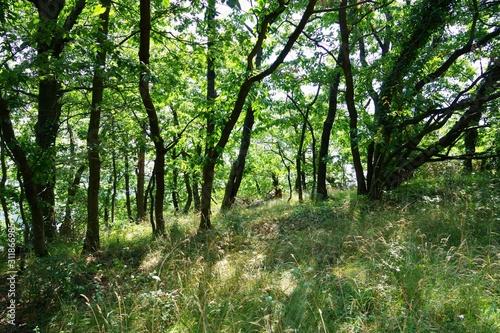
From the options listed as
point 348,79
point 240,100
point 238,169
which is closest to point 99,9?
point 240,100

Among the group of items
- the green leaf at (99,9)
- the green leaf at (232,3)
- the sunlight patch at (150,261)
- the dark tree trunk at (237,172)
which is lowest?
the sunlight patch at (150,261)

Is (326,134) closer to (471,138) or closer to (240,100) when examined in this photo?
(471,138)

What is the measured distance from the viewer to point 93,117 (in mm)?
5797

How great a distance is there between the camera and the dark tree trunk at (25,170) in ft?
12.8

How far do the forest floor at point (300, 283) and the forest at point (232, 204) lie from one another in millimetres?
23

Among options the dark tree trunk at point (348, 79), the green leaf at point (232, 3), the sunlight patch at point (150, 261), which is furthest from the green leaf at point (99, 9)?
the dark tree trunk at point (348, 79)

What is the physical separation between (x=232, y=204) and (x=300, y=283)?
7.05m

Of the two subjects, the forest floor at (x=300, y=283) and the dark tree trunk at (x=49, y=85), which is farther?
the dark tree trunk at (x=49, y=85)

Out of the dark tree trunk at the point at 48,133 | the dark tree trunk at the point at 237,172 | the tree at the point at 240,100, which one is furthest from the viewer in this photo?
the dark tree trunk at the point at 237,172

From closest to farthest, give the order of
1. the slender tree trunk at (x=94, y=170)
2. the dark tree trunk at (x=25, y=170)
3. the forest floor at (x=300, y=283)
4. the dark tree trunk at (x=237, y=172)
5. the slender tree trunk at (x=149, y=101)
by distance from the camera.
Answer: the forest floor at (x=300, y=283) → the dark tree trunk at (x=25, y=170) → the slender tree trunk at (x=149, y=101) → the slender tree trunk at (x=94, y=170) → the dark tree trunk at (x=237, y=172)

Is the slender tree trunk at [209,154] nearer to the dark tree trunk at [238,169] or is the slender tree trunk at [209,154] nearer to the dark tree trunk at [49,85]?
the dark tree trunk at [49,85]

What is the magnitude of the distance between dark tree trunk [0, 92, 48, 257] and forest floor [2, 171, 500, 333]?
306 millimetres

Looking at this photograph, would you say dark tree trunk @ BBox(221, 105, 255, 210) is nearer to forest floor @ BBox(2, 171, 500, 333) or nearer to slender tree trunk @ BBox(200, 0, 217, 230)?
slender tree trunk @ BBox(200, 0, 217, 230)

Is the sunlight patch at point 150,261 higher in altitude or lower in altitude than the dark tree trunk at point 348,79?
lower
